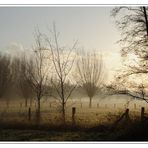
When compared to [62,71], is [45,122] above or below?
below

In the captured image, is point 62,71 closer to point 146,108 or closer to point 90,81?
point 146,108

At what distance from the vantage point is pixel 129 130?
429 inches

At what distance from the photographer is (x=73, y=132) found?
12445 millimetres

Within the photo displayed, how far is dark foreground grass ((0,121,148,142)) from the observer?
1077 cm

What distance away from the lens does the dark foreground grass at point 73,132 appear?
10.8 m

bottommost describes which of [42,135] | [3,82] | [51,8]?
[42,135]

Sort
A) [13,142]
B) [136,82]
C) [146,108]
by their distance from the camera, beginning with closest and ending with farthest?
[13,142] < [136,82] < [146,108]

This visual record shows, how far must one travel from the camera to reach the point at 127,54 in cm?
1283

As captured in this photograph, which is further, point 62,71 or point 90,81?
point 90,81

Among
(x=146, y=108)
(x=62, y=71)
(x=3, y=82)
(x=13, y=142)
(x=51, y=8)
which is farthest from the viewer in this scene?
(x=3, y=82)

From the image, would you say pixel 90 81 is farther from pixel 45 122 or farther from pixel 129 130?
pixel 129 130
